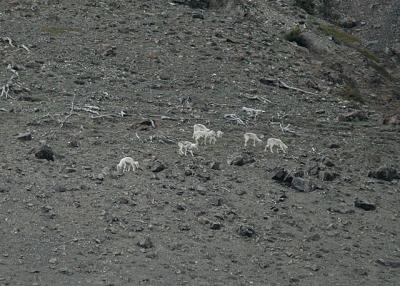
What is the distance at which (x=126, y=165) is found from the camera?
20.4 m

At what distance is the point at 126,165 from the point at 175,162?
5.34 feet

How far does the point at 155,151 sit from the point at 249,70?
13.4 metres

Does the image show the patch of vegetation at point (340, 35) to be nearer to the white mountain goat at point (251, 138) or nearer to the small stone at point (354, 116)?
the small stone at point (354, 116)

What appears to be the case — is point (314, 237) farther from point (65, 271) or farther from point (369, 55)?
point (369, 55)

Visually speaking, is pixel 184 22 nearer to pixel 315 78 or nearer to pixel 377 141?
pixel 315 78

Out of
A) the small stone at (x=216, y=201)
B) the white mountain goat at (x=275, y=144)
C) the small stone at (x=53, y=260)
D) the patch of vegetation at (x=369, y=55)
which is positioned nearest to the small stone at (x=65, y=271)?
the small stone at (x=53, y=260)

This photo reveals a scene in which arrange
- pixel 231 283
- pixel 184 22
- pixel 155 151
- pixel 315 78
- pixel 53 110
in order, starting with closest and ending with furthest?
pixel 231 283, pixel 155 151, pixel 53 110, pixel 315 78, pixel 184 22

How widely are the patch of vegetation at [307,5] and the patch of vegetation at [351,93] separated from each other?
1888 centimetres

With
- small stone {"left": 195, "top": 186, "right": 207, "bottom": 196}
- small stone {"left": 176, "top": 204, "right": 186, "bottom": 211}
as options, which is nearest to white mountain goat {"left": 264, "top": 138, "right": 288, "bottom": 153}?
small stone {"left": 195, "top": 186, "right": 207, "bottom": 196}

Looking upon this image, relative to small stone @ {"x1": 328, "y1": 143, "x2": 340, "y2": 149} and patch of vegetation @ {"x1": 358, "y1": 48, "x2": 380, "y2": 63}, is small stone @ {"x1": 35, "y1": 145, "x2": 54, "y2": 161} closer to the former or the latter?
small stone @ {"x1": 328, "y1": 143, "x2": 340, "y2": 149}

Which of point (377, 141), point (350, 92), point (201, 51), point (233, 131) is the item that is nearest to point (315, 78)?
point (350, 92)

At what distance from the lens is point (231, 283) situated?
14969mm

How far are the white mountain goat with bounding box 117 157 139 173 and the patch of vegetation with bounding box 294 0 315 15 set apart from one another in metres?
38.2

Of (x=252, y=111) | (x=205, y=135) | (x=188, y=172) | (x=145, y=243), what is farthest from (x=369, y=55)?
(x=145, y=243)
